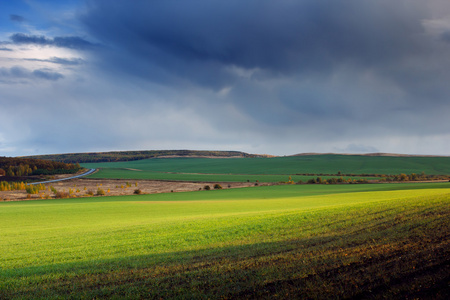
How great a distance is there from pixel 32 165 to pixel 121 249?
106823 millimetres

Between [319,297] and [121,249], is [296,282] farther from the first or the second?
[121,249]

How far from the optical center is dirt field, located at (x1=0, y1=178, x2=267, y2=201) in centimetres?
6097

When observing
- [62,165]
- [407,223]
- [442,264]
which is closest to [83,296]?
[442,264]

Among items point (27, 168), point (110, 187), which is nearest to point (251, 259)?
point (110, 187)

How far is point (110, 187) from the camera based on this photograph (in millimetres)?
76500

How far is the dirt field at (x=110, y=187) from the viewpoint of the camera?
60969 millimetres

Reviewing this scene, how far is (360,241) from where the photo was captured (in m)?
10.7

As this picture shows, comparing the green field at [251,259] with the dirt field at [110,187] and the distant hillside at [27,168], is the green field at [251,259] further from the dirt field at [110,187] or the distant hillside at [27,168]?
the distant hillside at [27,168]

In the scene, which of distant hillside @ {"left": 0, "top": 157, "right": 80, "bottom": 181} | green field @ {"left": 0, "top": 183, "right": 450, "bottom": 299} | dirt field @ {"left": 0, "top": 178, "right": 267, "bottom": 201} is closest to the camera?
green field @ {"left": 0, "top": 183, "right": 450, "bottom": 299}

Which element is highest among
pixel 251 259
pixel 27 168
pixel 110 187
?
pixel 27 168

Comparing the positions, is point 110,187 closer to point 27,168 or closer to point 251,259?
point 27,168

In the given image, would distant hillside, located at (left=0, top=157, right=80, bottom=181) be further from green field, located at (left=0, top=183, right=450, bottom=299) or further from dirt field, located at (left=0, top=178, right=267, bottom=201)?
green field, located at (left=0, top=183, right=450, bottom=299)

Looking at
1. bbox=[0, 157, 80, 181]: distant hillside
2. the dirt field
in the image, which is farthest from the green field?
bbox=[0, 157, 80, 181]: distant hillside

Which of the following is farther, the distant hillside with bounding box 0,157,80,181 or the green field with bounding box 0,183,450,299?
the distant hillside with bounding box 0,157,80,181
